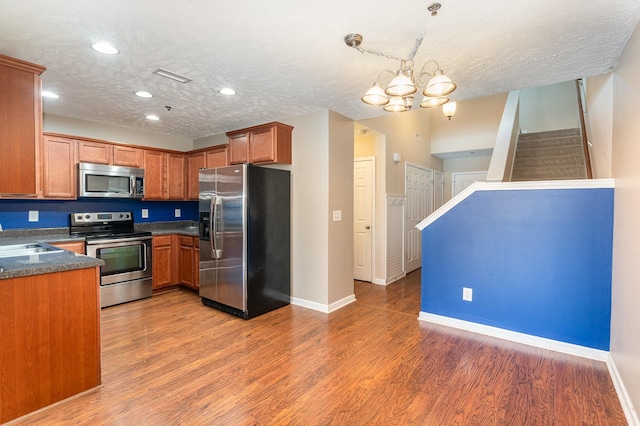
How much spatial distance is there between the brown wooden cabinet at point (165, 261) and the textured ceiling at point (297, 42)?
2.07 meters

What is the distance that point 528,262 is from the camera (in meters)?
3.01

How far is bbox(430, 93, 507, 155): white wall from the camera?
6.10 metres

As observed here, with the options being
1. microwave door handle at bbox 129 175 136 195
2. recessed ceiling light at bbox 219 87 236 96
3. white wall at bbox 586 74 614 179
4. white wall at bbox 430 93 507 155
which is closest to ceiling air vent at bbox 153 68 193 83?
recessed ceiling light at bbox 219 87 236 96

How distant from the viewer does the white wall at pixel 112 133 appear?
13.3 feet

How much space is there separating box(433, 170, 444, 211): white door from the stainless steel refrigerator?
12.9ft

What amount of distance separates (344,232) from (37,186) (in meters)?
2.99

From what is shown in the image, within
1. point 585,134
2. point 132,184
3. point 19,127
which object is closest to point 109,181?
point 132,184

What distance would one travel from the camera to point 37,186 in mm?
2328

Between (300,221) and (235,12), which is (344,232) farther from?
(235,12)

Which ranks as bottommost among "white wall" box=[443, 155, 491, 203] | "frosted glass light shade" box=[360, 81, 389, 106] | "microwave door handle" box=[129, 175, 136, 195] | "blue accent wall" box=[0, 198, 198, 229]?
"blue accent wall" box=[0, 198, 198, 229]

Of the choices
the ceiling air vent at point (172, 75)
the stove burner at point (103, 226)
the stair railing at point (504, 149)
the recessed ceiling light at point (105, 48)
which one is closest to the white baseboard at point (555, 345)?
the stair railing at point (504, 149)

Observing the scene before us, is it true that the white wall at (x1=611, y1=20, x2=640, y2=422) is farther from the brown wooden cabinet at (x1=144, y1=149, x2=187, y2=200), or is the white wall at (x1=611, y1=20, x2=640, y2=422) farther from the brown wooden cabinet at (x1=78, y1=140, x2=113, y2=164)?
the brown wooden cabinet at (x1=78, y1=140, x2=113, y2=164)

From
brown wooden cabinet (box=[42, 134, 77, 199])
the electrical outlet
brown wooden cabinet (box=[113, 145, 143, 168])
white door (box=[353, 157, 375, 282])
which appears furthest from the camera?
white door (box=[353, 157, 375, 282])

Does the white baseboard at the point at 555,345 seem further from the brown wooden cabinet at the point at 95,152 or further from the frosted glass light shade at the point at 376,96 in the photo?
the brown wooden cabinet at the point at 95,152
